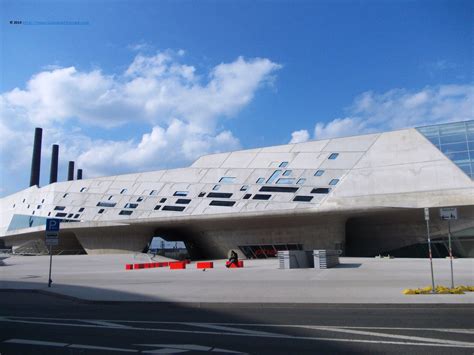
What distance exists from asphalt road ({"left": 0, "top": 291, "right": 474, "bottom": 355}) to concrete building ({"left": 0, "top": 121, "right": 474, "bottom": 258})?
2678cm

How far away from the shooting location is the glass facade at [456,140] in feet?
116

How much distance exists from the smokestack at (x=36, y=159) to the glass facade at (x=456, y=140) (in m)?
66.5

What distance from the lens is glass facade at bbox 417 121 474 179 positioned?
3547cm

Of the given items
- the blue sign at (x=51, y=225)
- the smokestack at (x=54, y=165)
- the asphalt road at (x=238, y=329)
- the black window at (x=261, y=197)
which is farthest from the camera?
the smokestack at (x=54, y=165)

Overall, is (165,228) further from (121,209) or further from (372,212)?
(372,212)

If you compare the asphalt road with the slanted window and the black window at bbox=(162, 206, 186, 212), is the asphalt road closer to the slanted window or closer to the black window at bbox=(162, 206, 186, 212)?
the slanted window

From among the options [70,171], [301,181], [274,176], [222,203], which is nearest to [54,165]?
[70,171]

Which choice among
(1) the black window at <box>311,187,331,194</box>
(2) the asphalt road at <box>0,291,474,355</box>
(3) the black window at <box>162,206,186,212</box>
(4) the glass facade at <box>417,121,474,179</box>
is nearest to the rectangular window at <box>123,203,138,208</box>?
(3) the black window at <box>162,206,186,212</box>

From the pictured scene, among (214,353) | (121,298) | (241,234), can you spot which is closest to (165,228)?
(241,234)

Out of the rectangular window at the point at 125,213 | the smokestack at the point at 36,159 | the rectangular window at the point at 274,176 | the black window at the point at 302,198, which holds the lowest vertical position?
the rectangular window at the point at 125,213

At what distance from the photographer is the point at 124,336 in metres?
7.77

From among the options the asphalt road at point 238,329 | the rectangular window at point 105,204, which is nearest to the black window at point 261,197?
the rectangular window at point 105,204

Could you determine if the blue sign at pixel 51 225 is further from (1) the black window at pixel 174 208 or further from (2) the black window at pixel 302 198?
(1) the black window at pixel 174 208

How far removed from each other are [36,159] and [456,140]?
70314 mm
